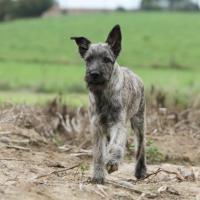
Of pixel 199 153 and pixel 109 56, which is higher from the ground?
pixel 109 56

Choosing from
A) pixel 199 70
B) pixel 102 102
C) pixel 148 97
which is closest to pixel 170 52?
pixel 199 70

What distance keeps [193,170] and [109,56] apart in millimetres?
3334

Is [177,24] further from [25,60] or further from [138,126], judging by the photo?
[138,126]

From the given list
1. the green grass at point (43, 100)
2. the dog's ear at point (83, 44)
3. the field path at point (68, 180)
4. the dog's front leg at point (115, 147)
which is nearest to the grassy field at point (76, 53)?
the green grass at point (43, 100)

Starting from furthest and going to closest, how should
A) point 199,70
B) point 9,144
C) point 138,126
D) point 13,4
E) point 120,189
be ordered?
1. point 13,4
2. point 199,70
3. point 9,144
4. point 138,126
5. point 120,189

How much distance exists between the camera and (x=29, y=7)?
104 meters

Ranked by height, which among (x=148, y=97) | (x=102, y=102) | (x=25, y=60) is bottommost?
(x=25, y=60)

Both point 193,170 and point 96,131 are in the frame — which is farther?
point 193,170

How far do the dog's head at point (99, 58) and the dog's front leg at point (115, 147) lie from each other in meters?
0.67

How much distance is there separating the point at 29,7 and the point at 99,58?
93.3 metres

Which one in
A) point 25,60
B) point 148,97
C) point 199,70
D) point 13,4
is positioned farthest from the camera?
point 13,4

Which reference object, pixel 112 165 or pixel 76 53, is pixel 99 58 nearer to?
pixel 112 165

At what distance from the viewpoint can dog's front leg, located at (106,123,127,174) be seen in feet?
37.4

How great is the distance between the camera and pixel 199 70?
50.1 metres
